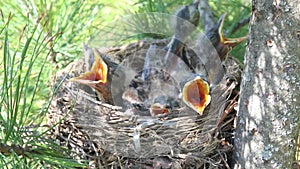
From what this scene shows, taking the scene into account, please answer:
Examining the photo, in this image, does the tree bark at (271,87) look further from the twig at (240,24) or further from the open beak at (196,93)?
the twig at (240,24)

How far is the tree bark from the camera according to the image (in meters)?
0.78

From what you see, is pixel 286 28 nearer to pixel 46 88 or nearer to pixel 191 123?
pixel 191 123

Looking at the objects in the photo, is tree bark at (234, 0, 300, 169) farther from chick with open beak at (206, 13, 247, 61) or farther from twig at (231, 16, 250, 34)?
twig at (231, 16, 250, 34)

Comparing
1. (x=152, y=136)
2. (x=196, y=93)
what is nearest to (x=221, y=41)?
(x=196, y=93)

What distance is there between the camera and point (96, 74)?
1.10 m

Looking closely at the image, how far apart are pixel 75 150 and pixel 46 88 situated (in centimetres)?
30

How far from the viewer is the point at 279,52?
2.60 feet

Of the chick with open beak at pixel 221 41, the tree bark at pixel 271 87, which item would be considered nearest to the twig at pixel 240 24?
the chick with open beak at pixel 221 41

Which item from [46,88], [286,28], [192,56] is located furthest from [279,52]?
[46,88]

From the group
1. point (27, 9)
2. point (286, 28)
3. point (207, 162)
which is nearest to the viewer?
point (286, 28)

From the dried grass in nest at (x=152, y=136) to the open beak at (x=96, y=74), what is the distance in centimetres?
3

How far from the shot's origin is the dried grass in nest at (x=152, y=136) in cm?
96

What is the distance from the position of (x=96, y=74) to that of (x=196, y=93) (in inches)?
8.9

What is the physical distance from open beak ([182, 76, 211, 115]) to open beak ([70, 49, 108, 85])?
18 cm
